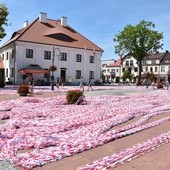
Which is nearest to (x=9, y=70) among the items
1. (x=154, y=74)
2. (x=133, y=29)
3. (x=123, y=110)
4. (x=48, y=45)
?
(x=48, y=45)

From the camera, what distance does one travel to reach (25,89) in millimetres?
24000

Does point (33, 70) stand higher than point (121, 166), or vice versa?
point (33, 70)

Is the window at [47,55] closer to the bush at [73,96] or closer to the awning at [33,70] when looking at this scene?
the awning at [33,70]

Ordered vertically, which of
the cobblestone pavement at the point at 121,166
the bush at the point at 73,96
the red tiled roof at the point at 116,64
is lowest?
the cobblestone pavement at the point at 121,166

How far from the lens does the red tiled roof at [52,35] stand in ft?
177

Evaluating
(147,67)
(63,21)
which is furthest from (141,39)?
(147,67)

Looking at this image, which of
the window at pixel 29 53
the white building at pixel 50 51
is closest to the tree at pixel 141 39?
the white building at pixel 50 51

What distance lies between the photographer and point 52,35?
5700 cm

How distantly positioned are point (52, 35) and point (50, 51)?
3.84 m

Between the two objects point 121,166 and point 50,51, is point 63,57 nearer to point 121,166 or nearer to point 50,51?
point 50,51

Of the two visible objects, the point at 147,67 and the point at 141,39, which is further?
the point at 147,67

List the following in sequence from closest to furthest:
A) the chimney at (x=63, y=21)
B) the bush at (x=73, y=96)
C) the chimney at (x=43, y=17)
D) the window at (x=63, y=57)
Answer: the bush at (x=73, y=96)
the window at (x=63, y=57)
the chimney at (x=43, y=17)
the chimney at (x=63, y=21)

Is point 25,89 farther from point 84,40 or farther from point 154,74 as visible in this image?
point 154,74

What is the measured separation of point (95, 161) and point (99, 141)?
1.62 m
